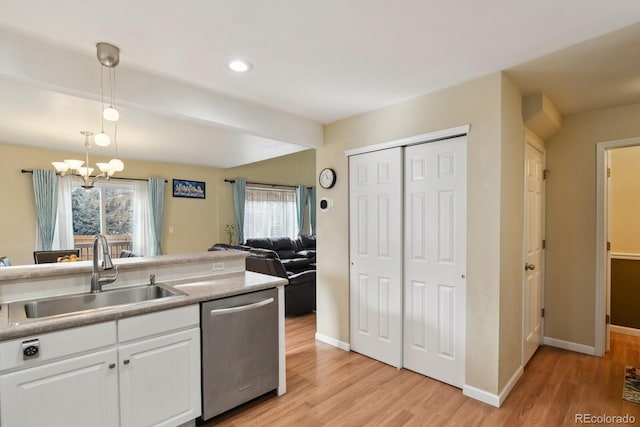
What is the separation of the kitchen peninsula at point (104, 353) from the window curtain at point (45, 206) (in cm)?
394

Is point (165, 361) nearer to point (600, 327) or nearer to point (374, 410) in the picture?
point (374, 410)

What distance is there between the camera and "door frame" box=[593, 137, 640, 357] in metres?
3.07

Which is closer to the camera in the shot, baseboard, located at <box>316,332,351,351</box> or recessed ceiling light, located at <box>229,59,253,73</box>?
recessed ceiling light, located at <box>229,59,253,73</box>

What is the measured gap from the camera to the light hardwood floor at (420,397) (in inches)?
86.0

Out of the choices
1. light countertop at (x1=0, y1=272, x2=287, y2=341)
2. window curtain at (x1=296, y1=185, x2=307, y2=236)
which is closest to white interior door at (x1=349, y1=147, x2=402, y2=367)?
light countertop at (x1=0, y1=272, x2=287, y2=341)

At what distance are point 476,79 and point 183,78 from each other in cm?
220

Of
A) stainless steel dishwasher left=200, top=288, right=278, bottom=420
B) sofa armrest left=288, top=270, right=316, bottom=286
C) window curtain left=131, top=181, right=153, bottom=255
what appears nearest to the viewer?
stainless steel dishwasher left=200, top=288, right=278, bottom=420

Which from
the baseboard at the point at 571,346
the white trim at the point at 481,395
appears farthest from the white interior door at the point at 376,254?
the baseboard at the point at 571,346

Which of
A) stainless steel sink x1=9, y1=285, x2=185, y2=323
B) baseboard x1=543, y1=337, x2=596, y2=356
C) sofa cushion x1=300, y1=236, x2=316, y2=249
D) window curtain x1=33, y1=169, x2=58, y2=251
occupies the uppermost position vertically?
window curtain x1=33, y1=169, x2=58, y2=251

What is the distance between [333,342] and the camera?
11.4 ft

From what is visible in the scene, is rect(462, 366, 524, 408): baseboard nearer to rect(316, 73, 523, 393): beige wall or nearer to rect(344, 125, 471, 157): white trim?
rect(316, 73, 523, 393): beige wall

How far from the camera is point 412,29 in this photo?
1.79 metres

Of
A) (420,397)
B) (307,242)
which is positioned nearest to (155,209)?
(307,242)

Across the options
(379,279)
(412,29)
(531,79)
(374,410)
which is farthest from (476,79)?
(374,410)
